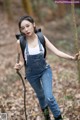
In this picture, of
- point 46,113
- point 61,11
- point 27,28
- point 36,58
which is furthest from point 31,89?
point 61,11

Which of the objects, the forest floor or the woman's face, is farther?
the forest floor

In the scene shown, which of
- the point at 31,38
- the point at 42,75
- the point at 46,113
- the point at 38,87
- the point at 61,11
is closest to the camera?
the point at 31,38

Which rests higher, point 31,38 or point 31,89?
point 31,38

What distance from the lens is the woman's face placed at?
599cm

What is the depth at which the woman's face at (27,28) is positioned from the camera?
5.99 metres

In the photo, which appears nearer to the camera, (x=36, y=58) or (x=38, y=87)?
(x=36, y=58)

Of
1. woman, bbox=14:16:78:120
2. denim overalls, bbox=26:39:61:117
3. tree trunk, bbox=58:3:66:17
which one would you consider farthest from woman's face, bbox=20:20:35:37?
tree trunk, bbox=58:3:66:17

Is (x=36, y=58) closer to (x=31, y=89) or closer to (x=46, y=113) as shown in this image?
(x=46, y=113)

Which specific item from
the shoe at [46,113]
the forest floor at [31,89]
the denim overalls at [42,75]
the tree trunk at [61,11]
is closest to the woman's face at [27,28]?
the denim overalls at [42,75]

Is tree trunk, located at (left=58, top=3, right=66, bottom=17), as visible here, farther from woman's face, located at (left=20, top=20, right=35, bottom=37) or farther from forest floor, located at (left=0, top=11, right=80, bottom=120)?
woman's face, located at (left=20, top=20, right=35, bottom=37)

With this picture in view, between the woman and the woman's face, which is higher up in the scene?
the woman's face

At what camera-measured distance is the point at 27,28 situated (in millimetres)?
6012

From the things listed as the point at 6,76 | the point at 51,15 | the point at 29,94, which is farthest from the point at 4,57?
the point at 51,15

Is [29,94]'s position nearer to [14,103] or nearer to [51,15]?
[14,103]
